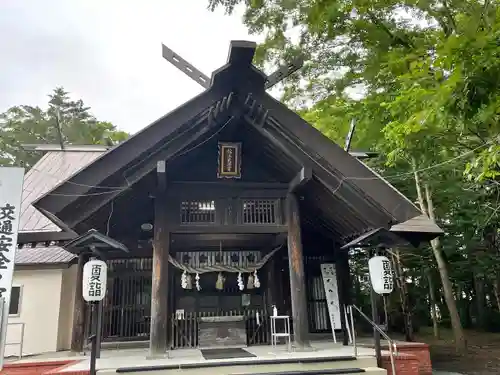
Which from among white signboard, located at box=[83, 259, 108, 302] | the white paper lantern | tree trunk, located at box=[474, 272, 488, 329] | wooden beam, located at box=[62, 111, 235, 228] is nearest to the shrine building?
wooden beam, located at box=[62, 111, 235, 228]

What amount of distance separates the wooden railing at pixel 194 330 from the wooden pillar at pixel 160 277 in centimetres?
128

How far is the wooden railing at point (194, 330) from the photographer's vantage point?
820 cm

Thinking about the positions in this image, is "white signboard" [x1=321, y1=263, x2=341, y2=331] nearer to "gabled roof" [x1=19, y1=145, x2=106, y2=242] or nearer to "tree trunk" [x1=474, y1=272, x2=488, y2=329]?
"gabled roof" [x1=19, y1=145, x2=106, y2=242]

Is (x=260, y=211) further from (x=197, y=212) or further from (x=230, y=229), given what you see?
(x=197, y=212)

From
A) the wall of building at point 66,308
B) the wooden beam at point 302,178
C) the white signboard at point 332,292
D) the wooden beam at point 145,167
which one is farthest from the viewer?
the wall of building at point 66,308

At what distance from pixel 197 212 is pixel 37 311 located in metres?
5.58

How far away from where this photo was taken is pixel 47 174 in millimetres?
12102

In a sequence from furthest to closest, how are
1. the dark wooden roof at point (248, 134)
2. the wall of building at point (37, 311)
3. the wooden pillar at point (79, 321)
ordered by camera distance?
the wall of building at point (37, 311) < the wooden pillar at point (79, 321) < the dark wooden roof at point (248, 134)

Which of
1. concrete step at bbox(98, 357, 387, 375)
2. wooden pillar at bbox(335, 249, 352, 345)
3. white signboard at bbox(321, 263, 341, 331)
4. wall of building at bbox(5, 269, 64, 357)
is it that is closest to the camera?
concrete step at bbox(98, 357, 387, 375)

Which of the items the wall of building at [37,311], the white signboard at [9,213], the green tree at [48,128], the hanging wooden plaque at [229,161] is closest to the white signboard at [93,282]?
the white signboard at [9,213]

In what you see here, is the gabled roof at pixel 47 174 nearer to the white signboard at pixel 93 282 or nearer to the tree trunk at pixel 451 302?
the white signboard at pixel 93 282

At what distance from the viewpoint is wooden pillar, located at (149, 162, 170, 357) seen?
659 centimetres

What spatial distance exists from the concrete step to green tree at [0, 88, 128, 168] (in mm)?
19121

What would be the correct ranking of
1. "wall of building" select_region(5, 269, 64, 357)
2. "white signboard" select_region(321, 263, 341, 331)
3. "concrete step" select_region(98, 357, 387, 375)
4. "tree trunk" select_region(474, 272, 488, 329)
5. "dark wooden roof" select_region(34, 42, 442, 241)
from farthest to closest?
"tree trunk" select_region(474, 272, 488, 329) < "wall of building" select_region(5, 269, 64, 357) < "white signboard" select_region(321, 263, 341, 331) < "dark wooden roof" select_region(34, 42, 442, 241) < "concrete step" select_region(98, 357, 387, 375)
